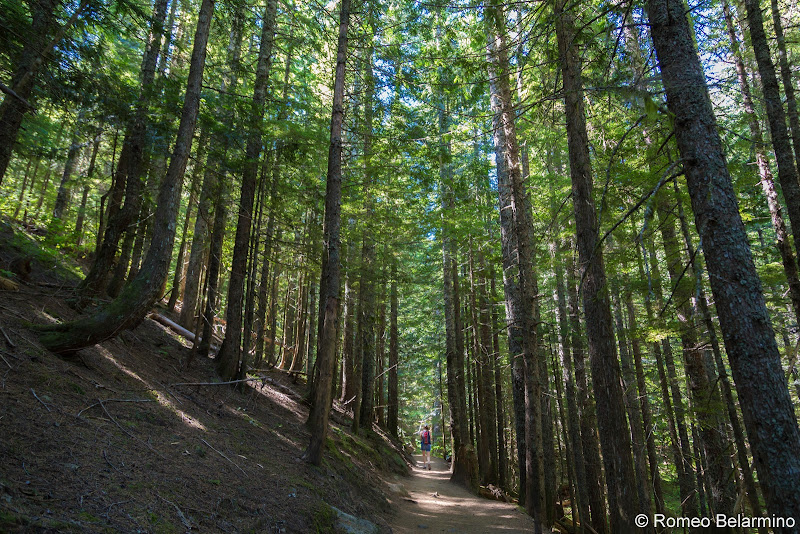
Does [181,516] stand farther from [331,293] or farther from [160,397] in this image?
[331,293]

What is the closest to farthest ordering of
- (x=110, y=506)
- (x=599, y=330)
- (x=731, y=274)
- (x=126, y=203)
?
(x=110, y=506) → (x=731, y=274) → (x=599, y=330) → (x=126, y=203)

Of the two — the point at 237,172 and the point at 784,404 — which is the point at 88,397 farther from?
the point at 784,404

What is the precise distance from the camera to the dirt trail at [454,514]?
Result: 9461mm

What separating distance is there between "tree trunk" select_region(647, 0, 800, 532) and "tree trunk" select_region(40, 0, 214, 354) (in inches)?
281

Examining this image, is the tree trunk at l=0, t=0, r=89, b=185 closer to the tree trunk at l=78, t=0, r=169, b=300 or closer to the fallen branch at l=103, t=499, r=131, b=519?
the tree trunk at l=78, t=0, r=169, b=300

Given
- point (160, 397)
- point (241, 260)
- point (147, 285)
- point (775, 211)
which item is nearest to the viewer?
point (147, 285)

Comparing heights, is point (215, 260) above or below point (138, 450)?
above

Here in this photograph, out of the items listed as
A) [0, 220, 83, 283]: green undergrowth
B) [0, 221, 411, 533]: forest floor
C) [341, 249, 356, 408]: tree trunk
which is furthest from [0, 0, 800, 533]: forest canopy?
[0, 221, 411, 533]: forest floor

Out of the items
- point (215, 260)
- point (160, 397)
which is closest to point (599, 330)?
point (160, 397)

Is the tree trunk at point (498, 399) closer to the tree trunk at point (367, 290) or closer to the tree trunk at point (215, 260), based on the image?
the tree trunk at point (367, 290)

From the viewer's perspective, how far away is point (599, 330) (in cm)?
681

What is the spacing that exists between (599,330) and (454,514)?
703 cm

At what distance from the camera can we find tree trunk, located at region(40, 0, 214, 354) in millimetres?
6102

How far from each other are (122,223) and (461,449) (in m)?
12.8
